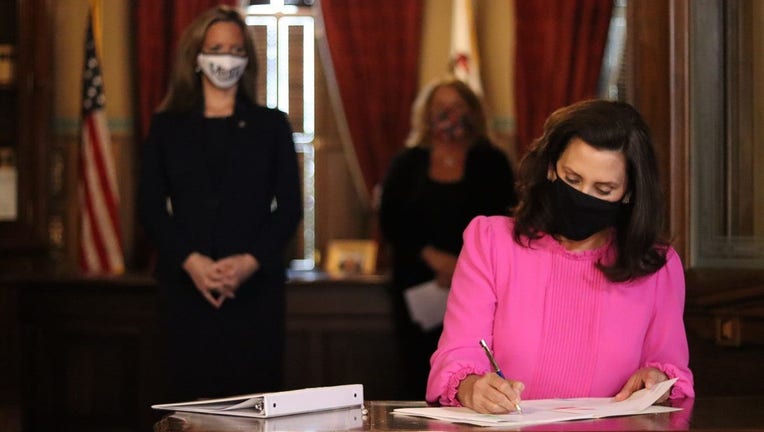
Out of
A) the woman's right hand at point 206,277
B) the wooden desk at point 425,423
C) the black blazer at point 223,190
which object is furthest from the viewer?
the black blazer at point 223,190

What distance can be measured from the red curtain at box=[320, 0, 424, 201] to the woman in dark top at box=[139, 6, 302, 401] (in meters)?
2.80

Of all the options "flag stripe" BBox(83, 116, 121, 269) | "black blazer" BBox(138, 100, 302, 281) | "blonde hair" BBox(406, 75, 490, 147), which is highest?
"blonde hair" BBox(406, 75, 490, 147)

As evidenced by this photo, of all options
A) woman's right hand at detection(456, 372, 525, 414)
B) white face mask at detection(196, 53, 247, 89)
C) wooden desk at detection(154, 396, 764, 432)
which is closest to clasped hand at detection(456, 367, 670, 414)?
woman's right hand at detection(456, 372, 525, 414)

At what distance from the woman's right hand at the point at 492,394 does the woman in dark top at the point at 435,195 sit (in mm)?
2679

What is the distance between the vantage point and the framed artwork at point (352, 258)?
7070 mm

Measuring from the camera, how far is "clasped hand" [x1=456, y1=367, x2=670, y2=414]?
238 centimetres

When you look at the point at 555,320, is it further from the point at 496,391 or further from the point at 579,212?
the point at 496,391

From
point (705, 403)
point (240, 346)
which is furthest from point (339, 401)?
point (240, 346)

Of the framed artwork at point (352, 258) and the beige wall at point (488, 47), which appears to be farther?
the beige wall at point (488, 47)

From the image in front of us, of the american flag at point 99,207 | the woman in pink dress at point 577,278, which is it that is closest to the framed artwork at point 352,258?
the american flag at point 99,207

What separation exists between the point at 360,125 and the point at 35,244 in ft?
6.32

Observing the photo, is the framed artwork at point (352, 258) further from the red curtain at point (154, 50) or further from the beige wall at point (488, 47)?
Answer: the red curtain at point (154, 50)

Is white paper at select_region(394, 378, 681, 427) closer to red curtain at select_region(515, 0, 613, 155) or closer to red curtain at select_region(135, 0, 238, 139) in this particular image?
red curtain at select_region(515, 0, 613, 155)

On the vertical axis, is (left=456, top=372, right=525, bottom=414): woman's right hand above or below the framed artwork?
above
